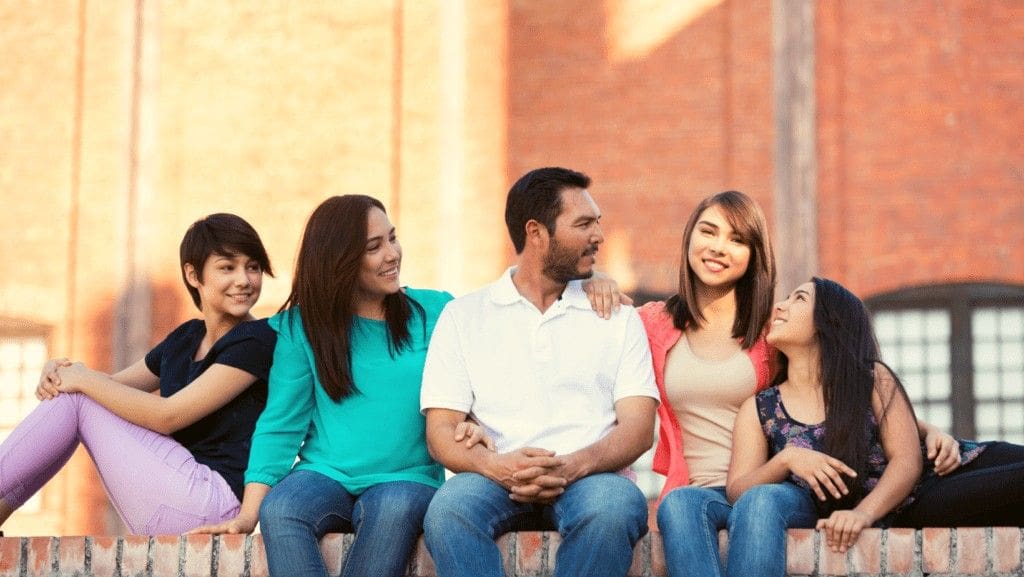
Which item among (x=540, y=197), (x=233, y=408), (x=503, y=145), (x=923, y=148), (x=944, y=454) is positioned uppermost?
(x=503, y=145)

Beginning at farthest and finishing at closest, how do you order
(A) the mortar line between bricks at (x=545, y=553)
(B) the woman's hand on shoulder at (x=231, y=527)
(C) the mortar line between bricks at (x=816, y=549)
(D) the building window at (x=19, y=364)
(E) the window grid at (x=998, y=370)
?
(D) the building window at (x=19, y=364)
(E) the window grid at (x=998, y=370)
(B) the woman's hand on shoulder at (x=231, y=527)
(A) the mortar line between bricks at (x=545, y=553)
(C) the mortar line between bricks at (x=816, y=549)

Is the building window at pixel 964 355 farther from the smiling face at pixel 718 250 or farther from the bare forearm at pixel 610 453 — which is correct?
the bare forearm at pixel 610 453

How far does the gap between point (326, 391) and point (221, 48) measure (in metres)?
8.65

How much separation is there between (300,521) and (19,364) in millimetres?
9464

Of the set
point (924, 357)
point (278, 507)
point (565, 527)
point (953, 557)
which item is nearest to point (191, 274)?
point (278, 507)

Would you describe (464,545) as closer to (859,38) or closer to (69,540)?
(69,540)

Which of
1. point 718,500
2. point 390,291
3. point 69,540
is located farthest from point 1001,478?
point 69,540

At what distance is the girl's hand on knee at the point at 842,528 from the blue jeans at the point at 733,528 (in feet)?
0.37

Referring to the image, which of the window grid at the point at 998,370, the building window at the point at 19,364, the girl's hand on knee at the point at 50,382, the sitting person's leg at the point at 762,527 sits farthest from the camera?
the building window at the point at 19,364

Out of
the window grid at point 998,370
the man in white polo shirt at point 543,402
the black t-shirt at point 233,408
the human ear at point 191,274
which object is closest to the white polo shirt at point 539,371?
the man in white polo shirt at point 543,402

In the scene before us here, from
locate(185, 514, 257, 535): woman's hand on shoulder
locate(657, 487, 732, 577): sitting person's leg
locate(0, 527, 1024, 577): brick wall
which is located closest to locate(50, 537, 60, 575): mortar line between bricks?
locate(0, 527, 1024, 577): brick wall

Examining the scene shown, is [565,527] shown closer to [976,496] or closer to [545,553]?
[545,553]

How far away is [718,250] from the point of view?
4.48 m

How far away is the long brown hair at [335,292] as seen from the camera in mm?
4301
